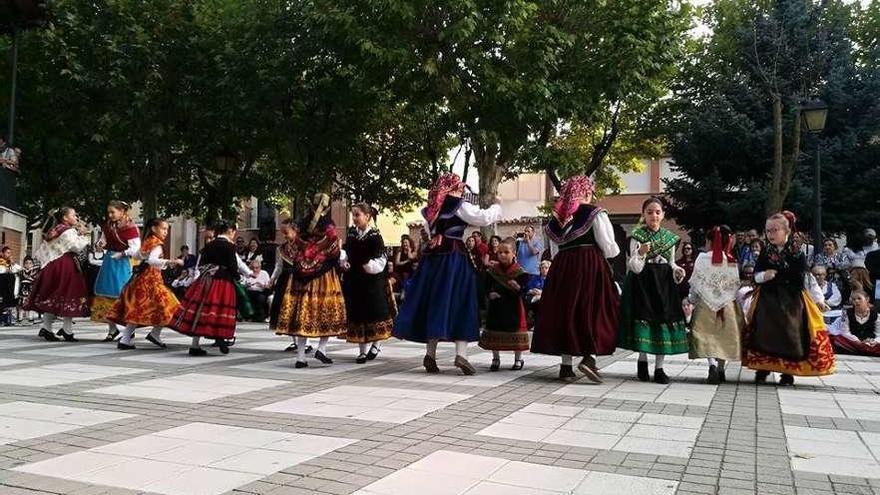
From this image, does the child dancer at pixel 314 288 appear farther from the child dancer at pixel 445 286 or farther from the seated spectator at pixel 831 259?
the seated spectator at pixel 831 259

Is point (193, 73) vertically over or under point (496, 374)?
over

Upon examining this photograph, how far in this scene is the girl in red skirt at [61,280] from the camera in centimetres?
1138

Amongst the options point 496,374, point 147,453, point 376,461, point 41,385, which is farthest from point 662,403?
point 41,385

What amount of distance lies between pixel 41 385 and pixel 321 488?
4.37 meters

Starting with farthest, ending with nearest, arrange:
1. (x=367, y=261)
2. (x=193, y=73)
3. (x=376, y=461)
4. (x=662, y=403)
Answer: (x=193, y=73)
(x=367, y=261)
(x=662, y=403)
(x=376, y=461)

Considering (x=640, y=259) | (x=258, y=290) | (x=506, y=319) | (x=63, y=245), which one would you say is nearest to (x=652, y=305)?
(x=640, y=259)

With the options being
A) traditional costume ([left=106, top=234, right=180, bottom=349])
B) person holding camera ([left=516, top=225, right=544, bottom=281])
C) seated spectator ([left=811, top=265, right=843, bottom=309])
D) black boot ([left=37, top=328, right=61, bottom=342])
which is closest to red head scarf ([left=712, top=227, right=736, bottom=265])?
seated spectator ([left=811, top=265, right=843, bottom=309])

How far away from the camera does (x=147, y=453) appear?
4543 mm

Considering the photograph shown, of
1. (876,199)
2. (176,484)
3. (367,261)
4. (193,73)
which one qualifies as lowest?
(176,484)

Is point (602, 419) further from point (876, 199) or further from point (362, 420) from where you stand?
point (876, 199)

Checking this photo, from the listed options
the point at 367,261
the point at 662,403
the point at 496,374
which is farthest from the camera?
the point at 367,261

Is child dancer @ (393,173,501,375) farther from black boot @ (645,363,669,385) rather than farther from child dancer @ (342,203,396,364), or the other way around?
black boot @ (645,363,669,385)

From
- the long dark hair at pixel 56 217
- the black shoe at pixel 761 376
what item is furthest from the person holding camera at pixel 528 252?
the long dark hair at pixel 56 217

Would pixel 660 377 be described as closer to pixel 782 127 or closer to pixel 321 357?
pixel 321 357
